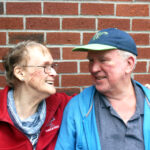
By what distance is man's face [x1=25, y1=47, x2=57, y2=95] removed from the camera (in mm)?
1762

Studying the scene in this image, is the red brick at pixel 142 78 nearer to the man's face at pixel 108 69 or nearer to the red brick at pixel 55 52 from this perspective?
the man's face at pixel 108 69

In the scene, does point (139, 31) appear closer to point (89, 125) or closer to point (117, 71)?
point (117, 71)

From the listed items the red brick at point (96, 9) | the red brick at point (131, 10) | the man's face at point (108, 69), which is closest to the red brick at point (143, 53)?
the red brick at point (131, 10)

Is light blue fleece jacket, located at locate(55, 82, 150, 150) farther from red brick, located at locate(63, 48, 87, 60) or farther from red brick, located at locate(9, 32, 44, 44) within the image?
red brick, located at locate(9, 32, 44, 44)

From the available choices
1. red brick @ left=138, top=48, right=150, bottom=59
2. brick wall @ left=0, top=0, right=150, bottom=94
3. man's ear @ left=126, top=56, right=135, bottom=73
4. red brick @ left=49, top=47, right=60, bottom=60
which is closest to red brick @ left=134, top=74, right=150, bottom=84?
brick wall @ left=0, top=0, right=150, bottom=94

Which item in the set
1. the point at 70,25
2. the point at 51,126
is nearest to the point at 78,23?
the point at 70,25

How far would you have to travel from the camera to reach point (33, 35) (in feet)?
7.20

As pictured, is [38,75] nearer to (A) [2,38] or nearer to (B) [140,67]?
(A) [2,38]

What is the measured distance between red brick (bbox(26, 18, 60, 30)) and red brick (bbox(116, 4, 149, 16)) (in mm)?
664

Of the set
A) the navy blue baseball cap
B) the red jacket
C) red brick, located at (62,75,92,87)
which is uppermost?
the navy blue baseball cap

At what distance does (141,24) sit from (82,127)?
1312mm

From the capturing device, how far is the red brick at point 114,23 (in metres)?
2.26

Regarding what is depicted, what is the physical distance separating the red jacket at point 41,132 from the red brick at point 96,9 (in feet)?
3.09

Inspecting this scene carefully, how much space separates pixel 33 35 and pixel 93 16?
25.4 inches
